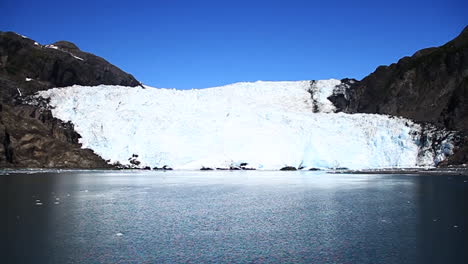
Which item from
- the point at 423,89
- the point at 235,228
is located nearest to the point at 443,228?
the point at 235,228

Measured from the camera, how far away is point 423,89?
176 feet

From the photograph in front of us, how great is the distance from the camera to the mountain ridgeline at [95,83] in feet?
131

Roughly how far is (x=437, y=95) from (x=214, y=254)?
49.9 meters

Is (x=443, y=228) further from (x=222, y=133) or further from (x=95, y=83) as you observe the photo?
(x=95, y=83)

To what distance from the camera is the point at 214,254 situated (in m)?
8.18

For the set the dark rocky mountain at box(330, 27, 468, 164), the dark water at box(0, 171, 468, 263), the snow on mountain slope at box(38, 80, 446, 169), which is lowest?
the dark water at box(0, 171, 468, 263)

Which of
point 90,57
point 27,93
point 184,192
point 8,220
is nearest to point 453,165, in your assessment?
point 184,192

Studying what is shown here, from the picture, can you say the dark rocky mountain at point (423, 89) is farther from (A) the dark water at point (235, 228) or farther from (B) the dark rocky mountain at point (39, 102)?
(B) the dark rocky mountain at point (39, 102)

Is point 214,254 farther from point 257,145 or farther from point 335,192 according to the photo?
point 257,145

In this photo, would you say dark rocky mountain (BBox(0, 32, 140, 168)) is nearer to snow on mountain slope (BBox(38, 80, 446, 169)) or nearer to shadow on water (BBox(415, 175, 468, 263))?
snow on mountain slope (BBox(38, 80, 446, 169))

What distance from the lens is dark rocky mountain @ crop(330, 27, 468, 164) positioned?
4550 centimetres

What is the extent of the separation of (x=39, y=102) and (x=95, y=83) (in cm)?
1387

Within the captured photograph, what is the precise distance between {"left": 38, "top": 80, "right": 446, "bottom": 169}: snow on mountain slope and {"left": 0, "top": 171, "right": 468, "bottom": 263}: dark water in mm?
24364

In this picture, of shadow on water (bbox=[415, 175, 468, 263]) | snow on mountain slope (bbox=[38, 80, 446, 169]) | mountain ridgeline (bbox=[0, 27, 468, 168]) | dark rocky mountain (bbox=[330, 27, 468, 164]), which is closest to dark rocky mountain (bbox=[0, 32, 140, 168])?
mountain ridgeline (bbox=[0, 27, 468, 168])
